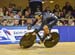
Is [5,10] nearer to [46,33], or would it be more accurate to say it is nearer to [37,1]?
[37,1]

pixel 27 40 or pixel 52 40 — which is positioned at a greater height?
pixel 27 40

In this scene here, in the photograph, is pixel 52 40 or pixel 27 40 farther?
pixel 52 40

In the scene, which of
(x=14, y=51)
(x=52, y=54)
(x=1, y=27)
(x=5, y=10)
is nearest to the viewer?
(x=52, y=54)

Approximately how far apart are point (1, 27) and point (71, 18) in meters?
3.66

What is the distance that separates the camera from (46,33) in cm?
1171

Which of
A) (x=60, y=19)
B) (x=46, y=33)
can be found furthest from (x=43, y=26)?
(x=60, y=19)

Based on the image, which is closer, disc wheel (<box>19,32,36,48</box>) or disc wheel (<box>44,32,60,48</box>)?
disc wheel (<box>19,32,36,48</box>)

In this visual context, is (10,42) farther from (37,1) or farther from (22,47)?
(37,1)

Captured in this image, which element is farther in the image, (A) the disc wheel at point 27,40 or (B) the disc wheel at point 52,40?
(B) the disc wheel at point 52,40

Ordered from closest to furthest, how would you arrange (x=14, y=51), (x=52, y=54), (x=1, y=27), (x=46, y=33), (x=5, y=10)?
1. (x=52, y=54)
2. (x=14, y=51)
3. (x=46, y=33)
4. (x=1, y=27)
5. (x=5, y=10)

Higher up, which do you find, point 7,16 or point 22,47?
point 7,16

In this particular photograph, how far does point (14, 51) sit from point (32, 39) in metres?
1.02

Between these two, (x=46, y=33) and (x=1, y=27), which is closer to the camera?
(x=46, y=33)

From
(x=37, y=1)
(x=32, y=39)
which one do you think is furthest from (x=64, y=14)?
(x=32, y=39)
